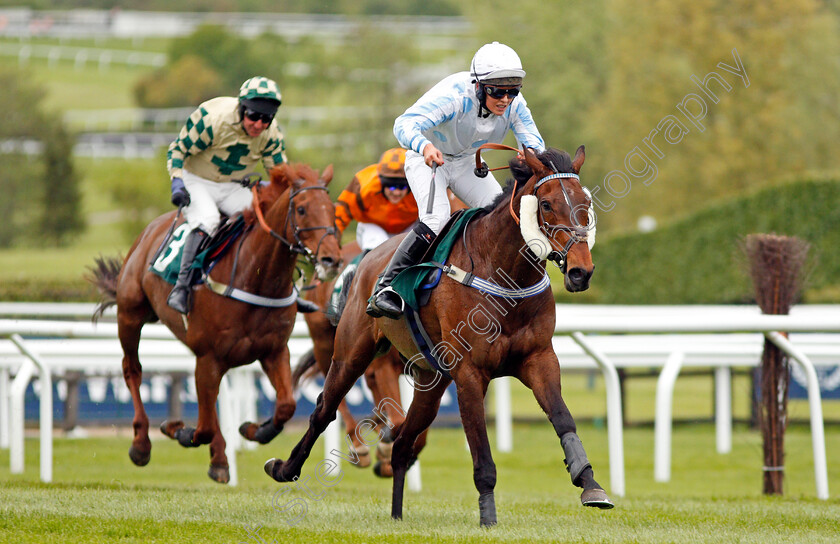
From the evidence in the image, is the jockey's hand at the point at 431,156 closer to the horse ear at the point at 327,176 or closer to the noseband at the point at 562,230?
the noseband at the point at 562,230

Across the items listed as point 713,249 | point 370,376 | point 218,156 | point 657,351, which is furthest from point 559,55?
point 218,156

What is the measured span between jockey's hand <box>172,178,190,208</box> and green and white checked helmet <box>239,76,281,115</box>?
62cm

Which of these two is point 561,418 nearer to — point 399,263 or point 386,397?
point 399,263

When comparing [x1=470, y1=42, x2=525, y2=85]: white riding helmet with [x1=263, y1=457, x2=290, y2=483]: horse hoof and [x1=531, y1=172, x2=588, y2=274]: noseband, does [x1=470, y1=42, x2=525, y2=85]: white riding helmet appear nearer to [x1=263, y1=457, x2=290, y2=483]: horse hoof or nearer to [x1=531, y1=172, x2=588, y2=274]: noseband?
[x1=531, y1=172, x2=588, y2=274]: noseband

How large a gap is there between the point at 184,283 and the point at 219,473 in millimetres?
1118

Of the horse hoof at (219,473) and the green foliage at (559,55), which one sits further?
the green foliage at (559,55)

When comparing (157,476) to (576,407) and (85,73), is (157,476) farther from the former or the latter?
(85,73)

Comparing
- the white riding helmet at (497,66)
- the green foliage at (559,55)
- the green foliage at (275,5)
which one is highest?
the green foliage at (275,5)

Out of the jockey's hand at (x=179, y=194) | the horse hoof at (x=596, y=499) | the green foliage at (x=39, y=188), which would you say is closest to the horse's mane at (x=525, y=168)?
the horse hoof at (x=596, y=499)

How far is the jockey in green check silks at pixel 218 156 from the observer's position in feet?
21.5

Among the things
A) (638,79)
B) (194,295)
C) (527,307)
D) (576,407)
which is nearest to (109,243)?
(638,79)

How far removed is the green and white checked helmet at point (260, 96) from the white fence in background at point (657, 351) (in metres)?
1.78

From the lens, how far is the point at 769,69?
25203 mm

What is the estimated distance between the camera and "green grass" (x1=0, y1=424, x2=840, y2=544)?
4.41 metres
